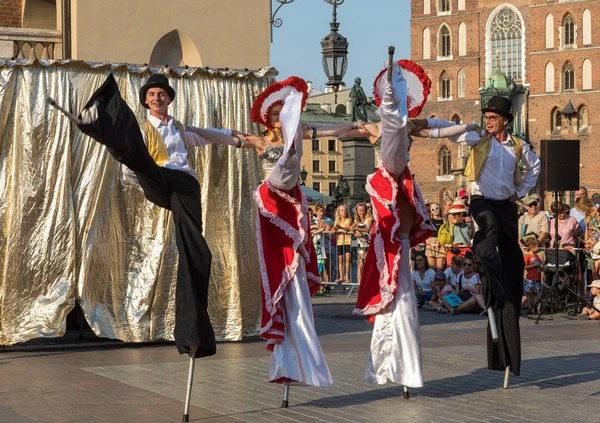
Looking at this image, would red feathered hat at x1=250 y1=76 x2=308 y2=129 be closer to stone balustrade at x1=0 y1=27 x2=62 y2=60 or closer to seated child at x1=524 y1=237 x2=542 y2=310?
Result: stone balustrade at x1=0 y1=27 x2=62 y2=60

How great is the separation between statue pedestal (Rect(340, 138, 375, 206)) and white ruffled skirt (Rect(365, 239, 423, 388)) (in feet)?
63.9

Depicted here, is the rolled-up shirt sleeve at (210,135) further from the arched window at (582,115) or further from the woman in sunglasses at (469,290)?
the arched window at (582,115)

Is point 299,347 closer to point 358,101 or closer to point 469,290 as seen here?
point 469,290

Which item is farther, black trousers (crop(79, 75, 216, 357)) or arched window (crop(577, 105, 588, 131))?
arched window (crop(577, 105, 588, 131))

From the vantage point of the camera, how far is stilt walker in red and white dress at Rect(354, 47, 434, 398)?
8273 mm

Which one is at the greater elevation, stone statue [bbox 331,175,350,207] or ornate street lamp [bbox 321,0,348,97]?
ornate street lamp [bbox 321,0,348,97]

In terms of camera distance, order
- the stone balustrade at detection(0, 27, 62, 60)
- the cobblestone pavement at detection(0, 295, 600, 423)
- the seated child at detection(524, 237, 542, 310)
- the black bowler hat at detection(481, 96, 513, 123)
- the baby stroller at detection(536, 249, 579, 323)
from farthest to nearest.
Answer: the seated child at detection(524, 237, 542, 310) → the baby stroller at detection(536, 249, 579, 323) → the stone balustrade at detection(0, 27, 62, 60) → the black bowler hat at detection(481, 96, 513, 123) → the cobblestone pavement at detection(0, 295, 600, 423)

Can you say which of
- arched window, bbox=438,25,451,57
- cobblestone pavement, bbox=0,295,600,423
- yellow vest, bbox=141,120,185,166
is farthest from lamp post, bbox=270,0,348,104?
arched window, bbox=438,25,451,57

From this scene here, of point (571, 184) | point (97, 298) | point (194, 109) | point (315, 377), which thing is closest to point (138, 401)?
point (315, 377)

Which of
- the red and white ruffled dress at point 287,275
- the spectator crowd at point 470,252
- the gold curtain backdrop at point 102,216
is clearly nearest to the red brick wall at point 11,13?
the gold curtain backdrop at point 102,216

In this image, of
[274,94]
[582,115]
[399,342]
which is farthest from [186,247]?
[582,115]

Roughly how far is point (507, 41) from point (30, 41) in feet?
264

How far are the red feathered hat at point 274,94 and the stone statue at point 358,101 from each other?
1891 centimetres

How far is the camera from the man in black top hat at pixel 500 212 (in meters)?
8.62
